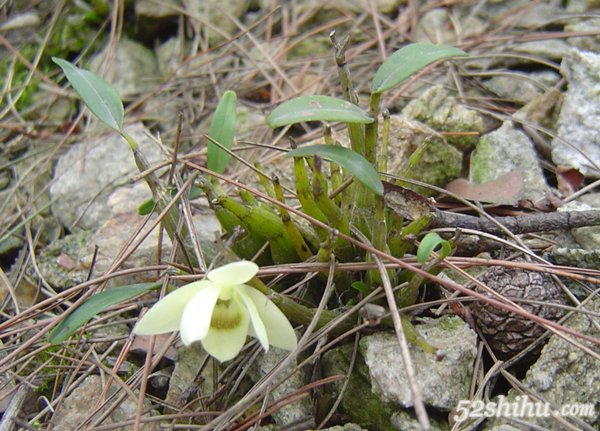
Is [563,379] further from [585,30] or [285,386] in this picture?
[585,30]

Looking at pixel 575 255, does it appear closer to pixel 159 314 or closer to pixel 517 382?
pixel 517 382

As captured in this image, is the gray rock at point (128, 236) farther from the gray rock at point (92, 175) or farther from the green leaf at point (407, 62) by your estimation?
the green leaf at point (407, 62)

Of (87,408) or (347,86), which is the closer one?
(347,86)

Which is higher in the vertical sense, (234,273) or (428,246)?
(234,273)

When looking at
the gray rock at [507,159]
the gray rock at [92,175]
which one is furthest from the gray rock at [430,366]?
the gray rock at [92,175]

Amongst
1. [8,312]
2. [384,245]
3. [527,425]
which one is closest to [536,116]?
[384,245]

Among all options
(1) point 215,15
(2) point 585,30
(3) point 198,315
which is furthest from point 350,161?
(1) point 215,15

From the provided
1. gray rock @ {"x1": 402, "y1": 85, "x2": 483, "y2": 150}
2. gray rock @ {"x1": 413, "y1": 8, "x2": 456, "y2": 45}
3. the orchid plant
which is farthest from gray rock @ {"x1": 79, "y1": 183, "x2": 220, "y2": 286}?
gray rock @ {"x1": 413, "y1": 8, "x2": 456, "y2": 45}
